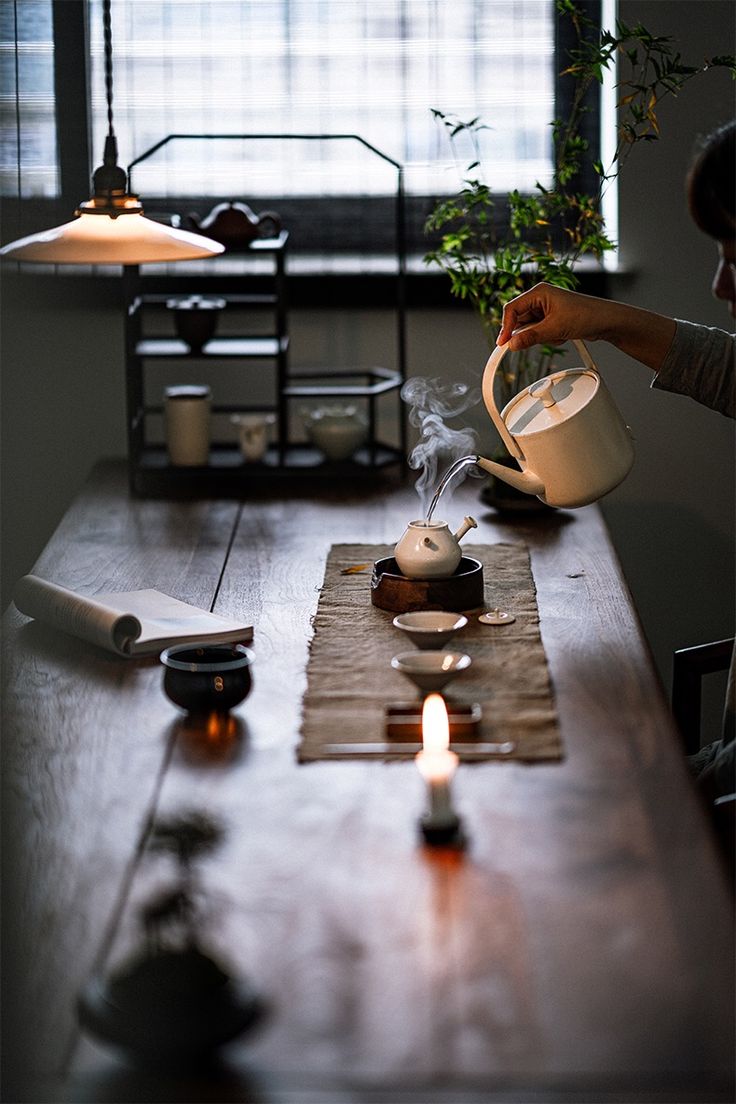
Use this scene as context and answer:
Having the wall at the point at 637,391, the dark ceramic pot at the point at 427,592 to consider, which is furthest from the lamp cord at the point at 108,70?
the wall at the point at 637,391

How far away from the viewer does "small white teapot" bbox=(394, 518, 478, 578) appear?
1.78 m

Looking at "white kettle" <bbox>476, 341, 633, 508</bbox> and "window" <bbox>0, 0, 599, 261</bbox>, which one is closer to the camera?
"white kettle" <bbox>476, 341, 633, 508</bbox>

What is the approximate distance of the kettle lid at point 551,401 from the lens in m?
1.81

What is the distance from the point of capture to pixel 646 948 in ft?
3.18

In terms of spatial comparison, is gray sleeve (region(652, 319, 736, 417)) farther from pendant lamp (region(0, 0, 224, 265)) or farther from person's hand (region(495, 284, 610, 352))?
pendant lamp (region(0, 0, 224, 265))

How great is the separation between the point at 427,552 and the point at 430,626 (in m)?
0.20

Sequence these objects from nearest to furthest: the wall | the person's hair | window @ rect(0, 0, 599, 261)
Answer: the person's hair < the wall < window @ rect(0, 0, 599, 261)


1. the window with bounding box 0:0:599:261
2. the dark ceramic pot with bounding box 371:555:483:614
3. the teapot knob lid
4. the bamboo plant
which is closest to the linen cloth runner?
the dark ceramic pot with bounding box 371:555:483:614

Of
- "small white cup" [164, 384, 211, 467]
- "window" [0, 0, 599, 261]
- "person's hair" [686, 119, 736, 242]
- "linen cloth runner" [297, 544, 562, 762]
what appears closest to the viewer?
"linen cloth runner" [297, 544, 562, 762]

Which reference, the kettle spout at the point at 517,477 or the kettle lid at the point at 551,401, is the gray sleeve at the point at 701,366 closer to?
the kettle lid at the point at 551,401

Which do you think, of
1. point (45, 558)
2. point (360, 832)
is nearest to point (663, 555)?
point (45, 558)

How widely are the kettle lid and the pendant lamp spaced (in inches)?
19.9

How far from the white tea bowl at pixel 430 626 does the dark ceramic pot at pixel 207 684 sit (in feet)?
0.74

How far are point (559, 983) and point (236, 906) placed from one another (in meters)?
0.27
